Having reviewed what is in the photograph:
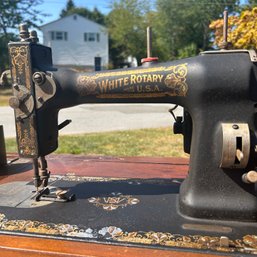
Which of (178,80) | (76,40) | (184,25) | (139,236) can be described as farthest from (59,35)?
(139,236)

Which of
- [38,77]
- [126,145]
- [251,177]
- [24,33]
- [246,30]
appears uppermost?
[246,30]

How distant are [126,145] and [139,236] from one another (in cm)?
334

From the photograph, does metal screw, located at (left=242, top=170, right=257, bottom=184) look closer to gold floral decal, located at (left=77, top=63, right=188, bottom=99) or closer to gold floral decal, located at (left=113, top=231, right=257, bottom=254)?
gold floral decal, located at (left=113, top=231, right=257, bottom=254)

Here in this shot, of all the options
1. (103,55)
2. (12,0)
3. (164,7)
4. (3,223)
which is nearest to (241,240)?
(3,223)

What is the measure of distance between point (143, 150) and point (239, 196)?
2.95 meters

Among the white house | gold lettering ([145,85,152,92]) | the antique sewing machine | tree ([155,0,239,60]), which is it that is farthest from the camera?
the white house

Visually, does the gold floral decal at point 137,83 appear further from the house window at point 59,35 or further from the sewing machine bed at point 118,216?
the house window at point 59,35

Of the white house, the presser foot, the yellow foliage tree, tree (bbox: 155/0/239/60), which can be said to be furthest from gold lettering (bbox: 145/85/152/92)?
the white house

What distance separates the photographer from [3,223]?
1.02m

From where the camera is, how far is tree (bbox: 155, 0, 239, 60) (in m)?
19.6

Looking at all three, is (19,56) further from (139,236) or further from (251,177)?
(251,177)

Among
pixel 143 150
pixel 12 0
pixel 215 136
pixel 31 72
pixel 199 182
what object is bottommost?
pixel 143 150

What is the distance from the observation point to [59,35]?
2439 cm

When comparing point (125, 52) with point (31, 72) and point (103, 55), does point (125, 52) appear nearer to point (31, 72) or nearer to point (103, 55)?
point (103, 55)
